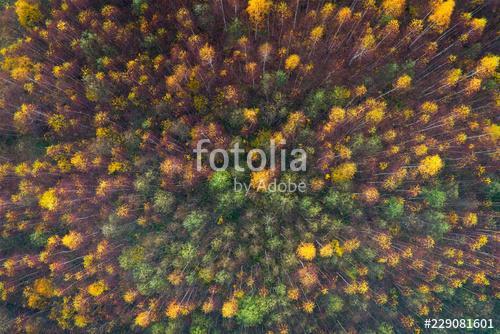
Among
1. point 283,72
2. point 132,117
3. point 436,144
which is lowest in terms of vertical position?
point 436,144

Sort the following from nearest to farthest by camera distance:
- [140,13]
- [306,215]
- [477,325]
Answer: [306,215]
[140,13]
[477,325]

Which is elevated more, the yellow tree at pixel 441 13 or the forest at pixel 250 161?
the yellow tree at pixel 441 13

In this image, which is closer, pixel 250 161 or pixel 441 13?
pixel 441 13

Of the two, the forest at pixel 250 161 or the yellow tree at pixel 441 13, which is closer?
the forest at pixel 250 161

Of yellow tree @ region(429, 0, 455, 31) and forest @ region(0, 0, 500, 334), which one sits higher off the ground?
yellow tree @ region(429, 0, 455, 31)

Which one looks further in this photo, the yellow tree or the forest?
the yellow tree

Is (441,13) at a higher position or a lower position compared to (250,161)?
higher

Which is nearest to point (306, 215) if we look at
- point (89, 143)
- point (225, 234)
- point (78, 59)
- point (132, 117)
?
point (225, 234)

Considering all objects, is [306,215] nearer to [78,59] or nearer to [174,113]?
[174,113]
